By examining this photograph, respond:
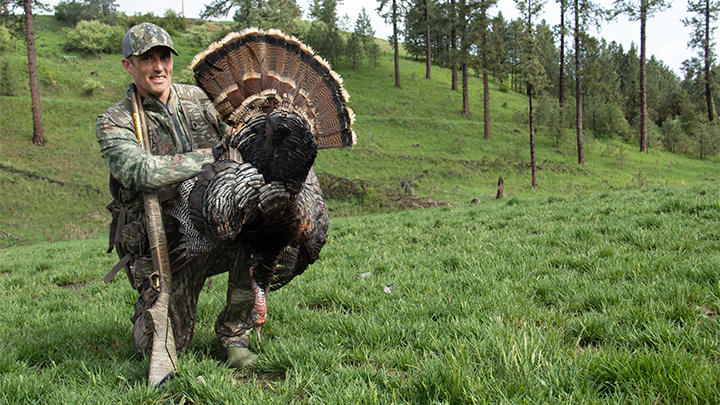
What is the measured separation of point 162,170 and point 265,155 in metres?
0.73

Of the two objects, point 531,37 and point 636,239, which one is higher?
point 531,37

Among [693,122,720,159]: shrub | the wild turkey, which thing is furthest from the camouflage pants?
[693,122,720,159]: shrub

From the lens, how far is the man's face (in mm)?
2945

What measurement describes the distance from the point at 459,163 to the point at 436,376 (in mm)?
24633

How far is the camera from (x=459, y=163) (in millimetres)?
25938

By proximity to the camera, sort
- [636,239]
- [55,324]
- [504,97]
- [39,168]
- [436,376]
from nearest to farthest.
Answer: [436,376], [55,324], [636,239], [39,168], [504,97]

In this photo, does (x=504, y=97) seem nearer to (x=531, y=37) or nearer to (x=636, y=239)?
(x=531, y=37)

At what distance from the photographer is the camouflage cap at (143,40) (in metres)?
2.82

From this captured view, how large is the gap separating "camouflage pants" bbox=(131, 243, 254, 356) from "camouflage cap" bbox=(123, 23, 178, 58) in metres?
1.57

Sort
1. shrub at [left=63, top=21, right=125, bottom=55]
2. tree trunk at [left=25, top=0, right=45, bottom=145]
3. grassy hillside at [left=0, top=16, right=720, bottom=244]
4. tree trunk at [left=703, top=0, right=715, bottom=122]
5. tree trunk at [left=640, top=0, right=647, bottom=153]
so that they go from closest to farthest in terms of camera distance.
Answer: grassy hillside at [left=0, top=16, right=720, bottom=244] < tree trunk at [left=25, top=0, right=45, bottom=145] < tree trunk at [left=640, top=0, right=647, bottom=153] < shrub at [left=63, top=21, right=125, bottom=55] < tree trunk at [left=703, top=0, right=715, bottom=122]

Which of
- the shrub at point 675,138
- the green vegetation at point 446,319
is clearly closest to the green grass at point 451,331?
the green vegetation at point 446,319

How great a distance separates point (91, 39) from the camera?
36000mm

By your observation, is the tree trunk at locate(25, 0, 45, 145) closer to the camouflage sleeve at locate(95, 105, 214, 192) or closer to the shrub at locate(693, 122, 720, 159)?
the camouflage sleeve at locate(95, 105, 214, 192)

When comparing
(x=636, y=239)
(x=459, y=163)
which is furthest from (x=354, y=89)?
(x=636, y=239)
